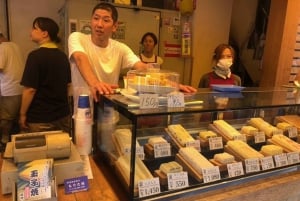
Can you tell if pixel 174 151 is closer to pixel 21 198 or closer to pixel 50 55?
pixel 21 198

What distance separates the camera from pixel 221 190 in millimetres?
956

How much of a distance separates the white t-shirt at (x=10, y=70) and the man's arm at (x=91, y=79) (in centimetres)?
184

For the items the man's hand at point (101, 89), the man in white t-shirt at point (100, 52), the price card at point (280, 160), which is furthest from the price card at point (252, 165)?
the man's hand at point (101, 89)

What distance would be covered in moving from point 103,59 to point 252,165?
1098 millimetres

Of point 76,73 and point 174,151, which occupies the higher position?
point 76,73

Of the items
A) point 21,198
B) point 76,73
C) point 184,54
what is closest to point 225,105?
point 21,198

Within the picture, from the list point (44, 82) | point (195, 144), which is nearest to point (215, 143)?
point (195, 144)

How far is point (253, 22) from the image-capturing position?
424cm

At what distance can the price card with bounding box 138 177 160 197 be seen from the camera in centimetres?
83

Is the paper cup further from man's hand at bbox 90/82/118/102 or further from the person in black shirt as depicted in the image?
the person in black shirt

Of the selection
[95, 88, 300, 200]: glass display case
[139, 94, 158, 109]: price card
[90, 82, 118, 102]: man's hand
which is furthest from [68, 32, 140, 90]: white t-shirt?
[139, 94, 158, 109]: price card

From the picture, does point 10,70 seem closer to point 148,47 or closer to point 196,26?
point 148,47

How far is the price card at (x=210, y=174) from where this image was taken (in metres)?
0.96

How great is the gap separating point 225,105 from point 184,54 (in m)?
2.53
